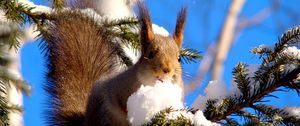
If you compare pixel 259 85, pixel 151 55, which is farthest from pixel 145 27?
pixel 259 85

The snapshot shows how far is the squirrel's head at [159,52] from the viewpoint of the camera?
1614 mm

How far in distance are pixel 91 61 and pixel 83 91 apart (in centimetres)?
10

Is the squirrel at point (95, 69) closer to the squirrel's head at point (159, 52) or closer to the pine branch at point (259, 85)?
the squirrel's head at point (159, 52)

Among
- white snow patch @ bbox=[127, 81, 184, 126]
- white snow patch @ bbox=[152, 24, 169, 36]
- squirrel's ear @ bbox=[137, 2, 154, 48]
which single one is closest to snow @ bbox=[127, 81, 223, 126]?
white snow patch @ bbox=[127, 81, 184, 126]

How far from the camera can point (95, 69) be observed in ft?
6.30

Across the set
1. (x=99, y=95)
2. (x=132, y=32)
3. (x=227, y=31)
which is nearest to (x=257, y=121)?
(x=99, y=95)

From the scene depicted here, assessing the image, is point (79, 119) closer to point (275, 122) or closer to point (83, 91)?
point (83, 91)

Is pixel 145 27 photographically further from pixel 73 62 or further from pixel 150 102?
pixel 150 102

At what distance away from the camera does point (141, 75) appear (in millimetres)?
1656

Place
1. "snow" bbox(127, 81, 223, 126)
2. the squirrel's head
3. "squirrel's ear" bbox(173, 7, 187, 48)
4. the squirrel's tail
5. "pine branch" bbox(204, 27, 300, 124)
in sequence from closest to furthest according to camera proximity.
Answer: "snow" bbox(127, 81, 223, 126) → "pine branch" bbox(204, 27, 300, 124) → the squirrel's head → "squirrel's ear" bbox(173, 7, 187, 48) → the squirrel's tail

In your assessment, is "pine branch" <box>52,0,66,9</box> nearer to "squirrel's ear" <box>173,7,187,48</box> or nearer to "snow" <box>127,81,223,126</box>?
"squirrel's ear" <box>173,7,187,48</box>

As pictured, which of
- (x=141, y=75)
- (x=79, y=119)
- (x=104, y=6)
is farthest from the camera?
(x=104, y=6)

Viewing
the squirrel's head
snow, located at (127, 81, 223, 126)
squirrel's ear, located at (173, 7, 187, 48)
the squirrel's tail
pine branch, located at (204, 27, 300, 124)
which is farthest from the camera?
the squirrel's tail

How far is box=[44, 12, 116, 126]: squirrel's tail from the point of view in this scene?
1.84 metres
